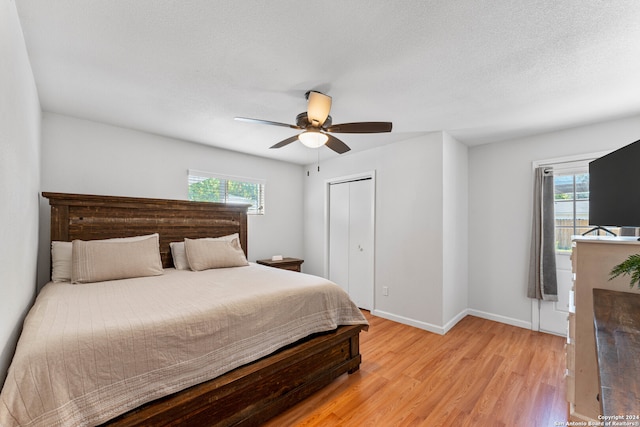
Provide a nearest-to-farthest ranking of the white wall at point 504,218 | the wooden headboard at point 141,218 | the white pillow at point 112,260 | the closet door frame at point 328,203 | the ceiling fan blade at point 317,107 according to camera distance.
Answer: the ceiling fan blade at point 317,107 < the white pillow at point 112,260 < the wooden headboard at point 141,218 < the white wall at point 504,218 < the closet door frame at point 328,203

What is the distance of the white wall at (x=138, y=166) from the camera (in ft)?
9.08

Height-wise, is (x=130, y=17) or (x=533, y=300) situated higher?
(x=130, y=17)

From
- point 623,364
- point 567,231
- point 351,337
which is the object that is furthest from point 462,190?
point 623,364

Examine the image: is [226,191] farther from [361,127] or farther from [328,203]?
[361,127]

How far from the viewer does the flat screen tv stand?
1719 millimetres

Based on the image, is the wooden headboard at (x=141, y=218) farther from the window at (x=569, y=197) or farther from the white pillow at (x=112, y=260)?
the window at (x=569, y=197)

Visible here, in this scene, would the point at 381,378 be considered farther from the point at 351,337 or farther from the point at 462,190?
the point at 462,190

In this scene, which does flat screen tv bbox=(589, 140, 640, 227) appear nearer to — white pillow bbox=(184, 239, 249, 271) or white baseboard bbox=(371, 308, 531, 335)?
white baseboard bbox=(371, 308, 531, 335)

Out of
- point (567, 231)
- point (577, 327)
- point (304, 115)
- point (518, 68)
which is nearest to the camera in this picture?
point (577, 327)

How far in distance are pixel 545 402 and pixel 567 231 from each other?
2.05 m

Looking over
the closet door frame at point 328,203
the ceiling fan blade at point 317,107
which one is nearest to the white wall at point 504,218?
the closet door frame at point 328,203

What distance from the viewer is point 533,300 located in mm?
3287

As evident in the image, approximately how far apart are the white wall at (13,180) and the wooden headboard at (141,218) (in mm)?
830

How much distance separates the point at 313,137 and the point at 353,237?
225 cm
